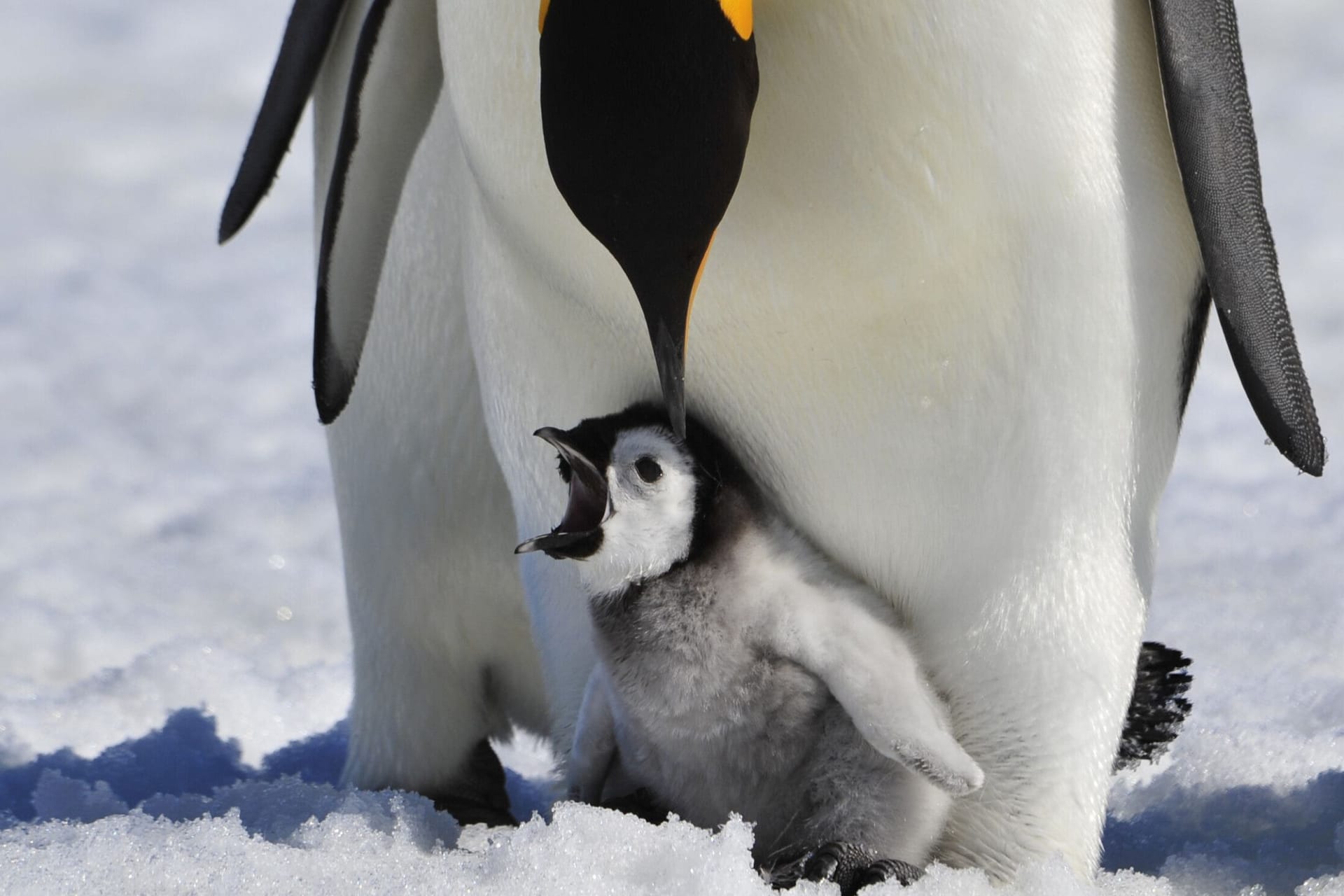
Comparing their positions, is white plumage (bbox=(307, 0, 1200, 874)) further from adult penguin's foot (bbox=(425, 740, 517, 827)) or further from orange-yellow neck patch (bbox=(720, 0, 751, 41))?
adult penguin's foot (bbox=(425, 740, 517, 827))

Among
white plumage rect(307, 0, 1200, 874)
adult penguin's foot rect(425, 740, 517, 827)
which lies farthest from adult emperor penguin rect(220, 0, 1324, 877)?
adult penguin's foot rect(425, 740, 517, 827)

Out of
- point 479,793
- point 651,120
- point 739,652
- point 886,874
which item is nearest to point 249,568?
point 479,793

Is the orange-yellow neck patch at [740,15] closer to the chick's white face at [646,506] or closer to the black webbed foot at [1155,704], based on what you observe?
the chick's white face at [646,506]

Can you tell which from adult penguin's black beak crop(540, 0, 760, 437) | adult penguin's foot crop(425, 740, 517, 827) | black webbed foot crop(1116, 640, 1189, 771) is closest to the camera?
adult penguin's black beak crop(540, 0, 760, 437)

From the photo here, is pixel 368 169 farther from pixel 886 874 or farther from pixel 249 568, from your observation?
pixel 249 568

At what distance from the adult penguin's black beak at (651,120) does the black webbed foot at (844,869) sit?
479 millimetres

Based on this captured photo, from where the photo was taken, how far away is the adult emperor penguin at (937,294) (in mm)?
1197

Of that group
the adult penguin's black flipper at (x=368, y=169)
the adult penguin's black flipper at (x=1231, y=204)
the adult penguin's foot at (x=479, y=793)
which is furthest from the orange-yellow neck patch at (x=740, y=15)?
the adult penguin's foot at (x=479, y=793)

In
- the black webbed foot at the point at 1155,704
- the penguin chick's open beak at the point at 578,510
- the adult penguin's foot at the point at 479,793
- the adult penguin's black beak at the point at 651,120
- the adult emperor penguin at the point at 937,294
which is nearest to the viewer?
the adult penguin's black beak at the point at 651,120

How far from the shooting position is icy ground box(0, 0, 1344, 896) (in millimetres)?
1239

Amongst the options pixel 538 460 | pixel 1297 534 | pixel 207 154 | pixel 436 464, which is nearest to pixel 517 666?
pixel 436 464

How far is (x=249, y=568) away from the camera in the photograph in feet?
9.07

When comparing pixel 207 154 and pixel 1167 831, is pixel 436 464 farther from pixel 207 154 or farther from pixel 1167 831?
pixel 207 154

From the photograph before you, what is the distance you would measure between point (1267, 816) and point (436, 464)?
37.8 inches
